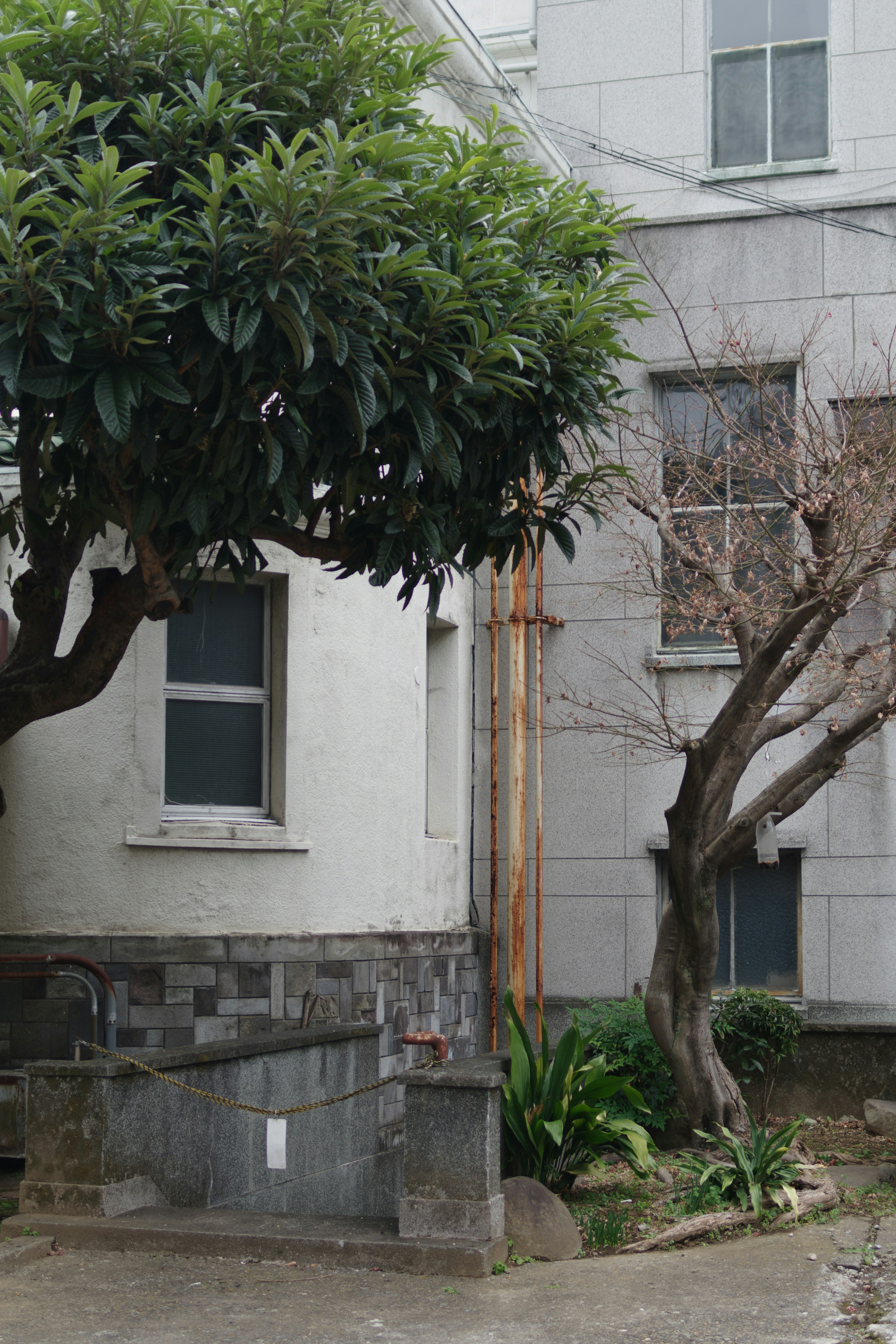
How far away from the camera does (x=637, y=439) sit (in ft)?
40.5

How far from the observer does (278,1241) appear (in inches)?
271

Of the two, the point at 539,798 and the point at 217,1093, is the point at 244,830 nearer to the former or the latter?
the point at 217,1093

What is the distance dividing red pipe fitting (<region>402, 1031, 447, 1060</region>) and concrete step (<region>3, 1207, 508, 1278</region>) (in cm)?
99

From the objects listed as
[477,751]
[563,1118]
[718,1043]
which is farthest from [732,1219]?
[477,751]

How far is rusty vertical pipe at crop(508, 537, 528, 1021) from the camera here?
13.0m

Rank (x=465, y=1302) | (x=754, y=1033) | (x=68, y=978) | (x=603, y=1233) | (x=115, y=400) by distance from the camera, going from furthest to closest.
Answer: (x=754, y=1033) < (x=68, y=978) < (x=603, y=1233) < (x=465, y=1302) < (x=115, y=400)

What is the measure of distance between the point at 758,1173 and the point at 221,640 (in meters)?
5.40

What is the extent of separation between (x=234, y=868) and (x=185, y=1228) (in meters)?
3.54

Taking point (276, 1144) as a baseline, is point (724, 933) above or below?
above

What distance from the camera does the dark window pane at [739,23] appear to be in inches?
547

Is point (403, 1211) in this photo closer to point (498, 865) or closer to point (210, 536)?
point (210, 536)

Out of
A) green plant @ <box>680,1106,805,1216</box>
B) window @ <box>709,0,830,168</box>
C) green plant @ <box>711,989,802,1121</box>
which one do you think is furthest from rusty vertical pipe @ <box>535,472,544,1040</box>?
green plant @ <box>680,1106,805,1216</box>

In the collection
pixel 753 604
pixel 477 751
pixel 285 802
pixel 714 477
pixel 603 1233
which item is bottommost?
pixel 603 1233

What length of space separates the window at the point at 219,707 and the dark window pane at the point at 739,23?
753cm
